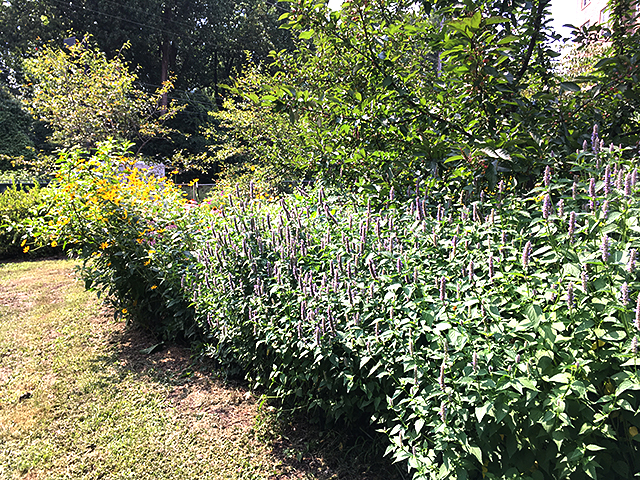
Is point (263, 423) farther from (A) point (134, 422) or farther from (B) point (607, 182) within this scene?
(B) point (607, 182)

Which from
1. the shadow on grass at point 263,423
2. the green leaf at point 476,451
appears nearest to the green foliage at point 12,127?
the shadow on grass at point 263,423

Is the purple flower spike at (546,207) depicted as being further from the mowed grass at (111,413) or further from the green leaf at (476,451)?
the mowed grass at (111,413)

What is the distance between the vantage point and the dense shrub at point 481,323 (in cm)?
147

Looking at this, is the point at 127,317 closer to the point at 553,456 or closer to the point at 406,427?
the point at 406,427

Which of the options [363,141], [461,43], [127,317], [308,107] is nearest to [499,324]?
[461,43]

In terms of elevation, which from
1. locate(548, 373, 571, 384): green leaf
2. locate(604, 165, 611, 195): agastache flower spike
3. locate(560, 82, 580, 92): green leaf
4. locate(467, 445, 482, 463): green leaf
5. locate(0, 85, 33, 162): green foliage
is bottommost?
locate(467, 445, 482, 463): green leaf

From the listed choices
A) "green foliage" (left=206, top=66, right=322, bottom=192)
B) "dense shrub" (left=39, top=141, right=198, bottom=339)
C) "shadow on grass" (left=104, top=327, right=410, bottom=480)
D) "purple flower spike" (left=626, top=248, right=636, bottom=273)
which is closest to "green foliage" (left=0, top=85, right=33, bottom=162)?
"green foliage" (left=206, top=66, right=322, bottom=192)

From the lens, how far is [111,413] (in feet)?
10.3

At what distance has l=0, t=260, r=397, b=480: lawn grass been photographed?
255 centimetres

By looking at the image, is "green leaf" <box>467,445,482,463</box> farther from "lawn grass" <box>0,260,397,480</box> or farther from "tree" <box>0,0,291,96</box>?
"tree" <box>0,0,291,96</box>

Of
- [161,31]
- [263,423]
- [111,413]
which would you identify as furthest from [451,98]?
[161,31]

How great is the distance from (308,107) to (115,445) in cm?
275

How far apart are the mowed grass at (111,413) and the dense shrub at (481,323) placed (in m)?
0.62

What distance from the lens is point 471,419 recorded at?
1.70m
